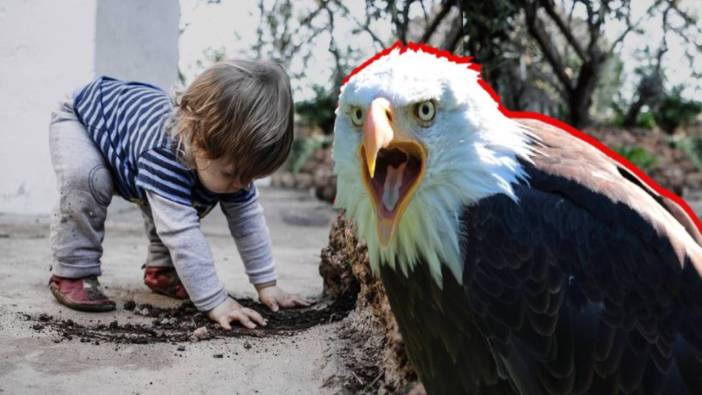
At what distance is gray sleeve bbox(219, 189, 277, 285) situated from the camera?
3137 millimetres

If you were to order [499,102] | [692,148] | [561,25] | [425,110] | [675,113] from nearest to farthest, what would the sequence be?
[425,110] < [499,102] < [561,25] < [692,148] < [675,113]

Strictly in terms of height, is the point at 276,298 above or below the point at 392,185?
below

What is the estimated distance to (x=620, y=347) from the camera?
159cm

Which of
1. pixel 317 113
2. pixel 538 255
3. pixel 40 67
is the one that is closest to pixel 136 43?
pixel 40 67

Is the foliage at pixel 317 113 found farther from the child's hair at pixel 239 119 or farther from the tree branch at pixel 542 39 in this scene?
the child's hair at pixel 239 119

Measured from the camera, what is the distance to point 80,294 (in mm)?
2840

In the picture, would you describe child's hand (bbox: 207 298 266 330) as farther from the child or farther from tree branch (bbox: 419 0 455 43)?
tree branch (bbox: 419 0 455 43)

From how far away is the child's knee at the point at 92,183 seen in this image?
2.96m

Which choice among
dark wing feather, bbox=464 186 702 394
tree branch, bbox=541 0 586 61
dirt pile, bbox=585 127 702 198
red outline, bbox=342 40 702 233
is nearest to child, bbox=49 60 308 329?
red outline, bbox=342 40 702 233

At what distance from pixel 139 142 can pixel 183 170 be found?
0.80 ft

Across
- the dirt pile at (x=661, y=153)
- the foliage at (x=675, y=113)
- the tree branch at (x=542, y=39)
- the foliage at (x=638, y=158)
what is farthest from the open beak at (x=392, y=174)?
the foliage at (x=675, y=113)

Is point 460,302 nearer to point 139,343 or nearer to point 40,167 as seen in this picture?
point 139,343

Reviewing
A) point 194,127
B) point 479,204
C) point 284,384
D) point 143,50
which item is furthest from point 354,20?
point 479,204

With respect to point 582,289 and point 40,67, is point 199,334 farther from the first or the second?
point 40,67
